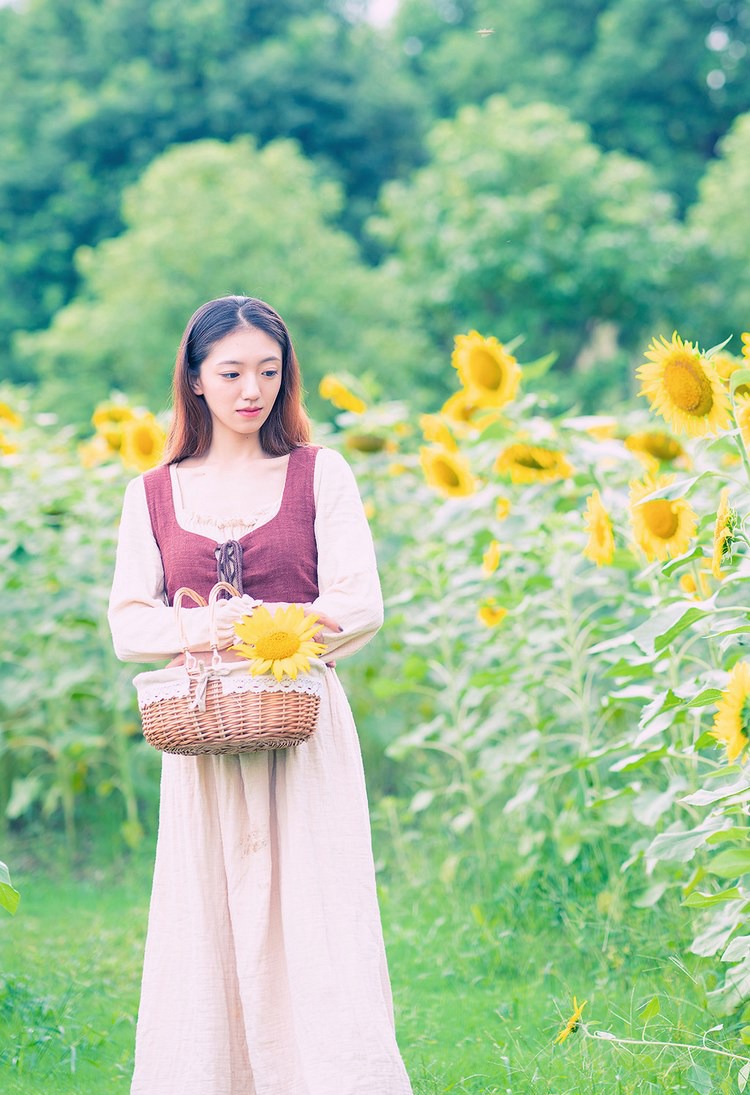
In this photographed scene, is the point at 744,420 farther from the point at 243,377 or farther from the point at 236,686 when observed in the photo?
the point at 236,686

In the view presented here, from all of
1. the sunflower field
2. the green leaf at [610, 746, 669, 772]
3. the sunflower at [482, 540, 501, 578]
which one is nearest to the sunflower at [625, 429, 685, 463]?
the sunflower field

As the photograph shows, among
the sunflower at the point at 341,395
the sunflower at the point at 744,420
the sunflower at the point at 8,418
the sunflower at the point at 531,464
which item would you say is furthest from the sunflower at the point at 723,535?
the sunflower at the point at 8,418

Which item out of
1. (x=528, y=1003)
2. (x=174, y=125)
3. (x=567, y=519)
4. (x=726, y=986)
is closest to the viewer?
(x=726, y=986)

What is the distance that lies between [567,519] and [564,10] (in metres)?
20.3

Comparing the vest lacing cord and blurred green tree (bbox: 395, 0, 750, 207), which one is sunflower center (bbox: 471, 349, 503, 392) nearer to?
the vest lacing cord

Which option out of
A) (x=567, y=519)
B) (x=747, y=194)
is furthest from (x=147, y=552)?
(x=747, y=194)

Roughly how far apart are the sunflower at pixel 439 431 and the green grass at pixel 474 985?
3.93ft

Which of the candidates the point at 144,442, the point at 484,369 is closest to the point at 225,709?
the point at 484,369

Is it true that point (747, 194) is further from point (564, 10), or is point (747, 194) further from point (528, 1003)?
point (528, 1003)

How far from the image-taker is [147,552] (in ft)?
8.18

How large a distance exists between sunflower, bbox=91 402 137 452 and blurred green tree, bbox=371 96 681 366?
11.2 meters

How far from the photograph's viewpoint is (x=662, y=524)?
283cm

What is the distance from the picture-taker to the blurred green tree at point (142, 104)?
19.4 metres

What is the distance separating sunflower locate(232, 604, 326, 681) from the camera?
2174mm
